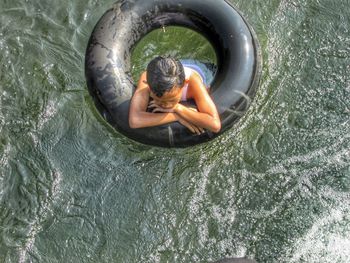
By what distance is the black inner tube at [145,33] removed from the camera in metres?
4.27

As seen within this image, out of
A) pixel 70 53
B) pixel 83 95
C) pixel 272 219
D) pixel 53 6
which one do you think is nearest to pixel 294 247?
pixel 272 219

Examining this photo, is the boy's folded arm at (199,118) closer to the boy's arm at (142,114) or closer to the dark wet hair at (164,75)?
the boy's arm at (142,114)

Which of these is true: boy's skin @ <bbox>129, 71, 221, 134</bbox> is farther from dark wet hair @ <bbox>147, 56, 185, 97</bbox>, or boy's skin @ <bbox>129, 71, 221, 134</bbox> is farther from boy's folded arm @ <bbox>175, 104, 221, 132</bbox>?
dark wet hair @ <bbox>147, 56, 185, 97</bbox>

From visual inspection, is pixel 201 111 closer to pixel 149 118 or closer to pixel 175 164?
pixel 149 118

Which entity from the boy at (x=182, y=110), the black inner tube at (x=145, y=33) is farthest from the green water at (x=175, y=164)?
the boy at (x=182, y=110)

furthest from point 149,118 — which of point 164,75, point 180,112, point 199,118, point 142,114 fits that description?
point 164,75

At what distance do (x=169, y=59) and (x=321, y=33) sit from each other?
2281mm

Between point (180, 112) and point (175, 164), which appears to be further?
point (175, 164)

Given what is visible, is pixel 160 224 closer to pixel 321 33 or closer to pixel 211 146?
pixel 211 146

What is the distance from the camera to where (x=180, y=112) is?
400cm

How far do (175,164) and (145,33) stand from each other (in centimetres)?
119

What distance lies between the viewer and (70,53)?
17.2 feet

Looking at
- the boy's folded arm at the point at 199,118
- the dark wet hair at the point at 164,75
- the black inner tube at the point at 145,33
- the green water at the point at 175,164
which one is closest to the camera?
the dark wet hair at the point at 164,75

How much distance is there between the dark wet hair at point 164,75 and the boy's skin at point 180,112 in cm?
33
